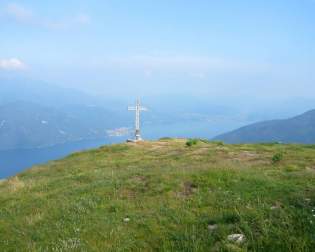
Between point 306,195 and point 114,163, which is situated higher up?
point 306,195

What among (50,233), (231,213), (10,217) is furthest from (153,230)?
(10,217)

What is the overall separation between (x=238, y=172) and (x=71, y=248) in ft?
24.6

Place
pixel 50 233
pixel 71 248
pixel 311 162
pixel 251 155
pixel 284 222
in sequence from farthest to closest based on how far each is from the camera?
pixel 251 155
pixel 311 162
pixel 50 233
pixel 71 248
pixel 284 222

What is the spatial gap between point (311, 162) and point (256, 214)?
12462mm

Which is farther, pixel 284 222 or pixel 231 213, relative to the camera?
pixel 231 213

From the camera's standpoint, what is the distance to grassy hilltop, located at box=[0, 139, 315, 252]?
809cm

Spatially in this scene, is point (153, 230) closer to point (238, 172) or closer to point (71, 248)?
point (71, 248)

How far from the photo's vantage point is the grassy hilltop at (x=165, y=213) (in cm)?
809

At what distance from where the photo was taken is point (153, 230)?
9359mm

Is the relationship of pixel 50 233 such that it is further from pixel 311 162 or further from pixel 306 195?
pixel 311 162

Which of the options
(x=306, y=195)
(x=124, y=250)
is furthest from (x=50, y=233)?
(x=306, y=195)

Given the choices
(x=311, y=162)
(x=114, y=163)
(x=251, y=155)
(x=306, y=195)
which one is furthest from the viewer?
(x=114, y=163)

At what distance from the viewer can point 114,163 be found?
84.4ft

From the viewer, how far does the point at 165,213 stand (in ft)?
34.4
